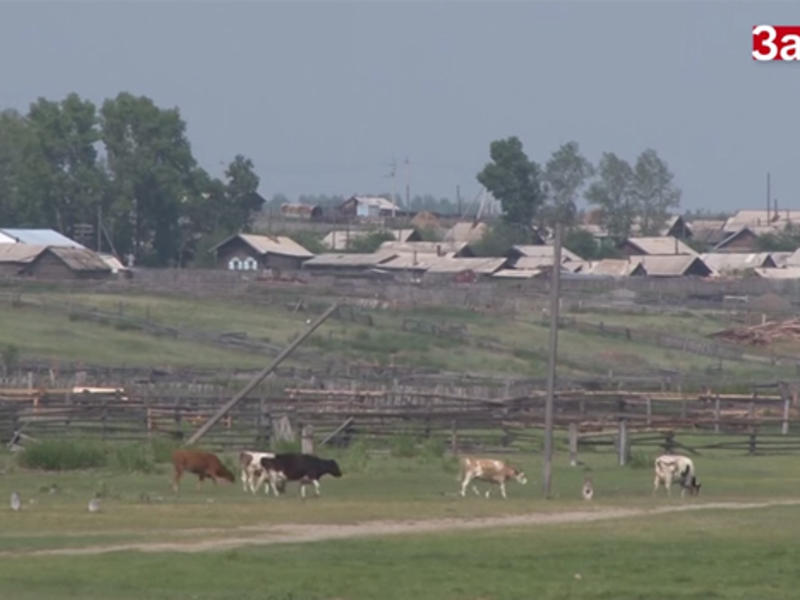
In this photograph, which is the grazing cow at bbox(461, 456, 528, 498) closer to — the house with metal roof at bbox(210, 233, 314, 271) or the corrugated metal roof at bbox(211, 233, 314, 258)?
the house with metal roof at bbox(210, 233, 314, 271)

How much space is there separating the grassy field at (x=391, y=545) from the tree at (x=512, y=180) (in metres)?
124

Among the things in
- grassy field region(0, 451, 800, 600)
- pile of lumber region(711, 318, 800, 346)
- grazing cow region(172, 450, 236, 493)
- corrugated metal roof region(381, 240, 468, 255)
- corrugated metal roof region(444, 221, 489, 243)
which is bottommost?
grassy field region(0, 451, 800, 600)

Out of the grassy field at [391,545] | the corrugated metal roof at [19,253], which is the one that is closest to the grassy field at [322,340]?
the corrugated metal roof at [19,253]

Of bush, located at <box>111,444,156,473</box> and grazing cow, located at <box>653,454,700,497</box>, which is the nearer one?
grazing cow, located at <box>653,454,700,497</box>

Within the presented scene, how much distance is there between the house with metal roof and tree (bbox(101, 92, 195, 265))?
620cm

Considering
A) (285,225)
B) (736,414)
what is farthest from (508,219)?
(736,414)

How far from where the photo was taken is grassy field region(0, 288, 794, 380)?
8438 centimetres

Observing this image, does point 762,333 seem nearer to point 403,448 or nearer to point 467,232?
point 403,448

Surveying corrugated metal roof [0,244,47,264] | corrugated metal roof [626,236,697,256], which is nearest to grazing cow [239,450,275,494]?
corrugated metal roof [0,244,47,264]

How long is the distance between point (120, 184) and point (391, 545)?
397ft

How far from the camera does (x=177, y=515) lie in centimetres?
3203

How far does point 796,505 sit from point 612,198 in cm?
16393

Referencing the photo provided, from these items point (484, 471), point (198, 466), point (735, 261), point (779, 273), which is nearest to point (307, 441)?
point (198, 466)

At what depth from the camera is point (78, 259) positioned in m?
119
